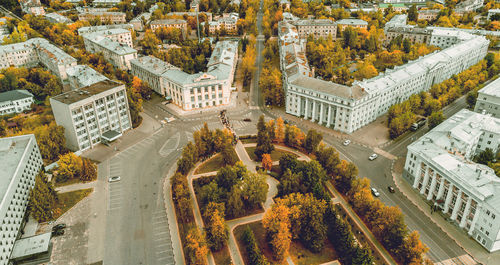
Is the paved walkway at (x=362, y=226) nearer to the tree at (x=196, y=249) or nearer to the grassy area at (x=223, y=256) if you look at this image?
the grassy area at (x=223, y=256)

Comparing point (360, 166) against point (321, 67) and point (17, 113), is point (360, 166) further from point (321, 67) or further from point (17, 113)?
point (17, 113)

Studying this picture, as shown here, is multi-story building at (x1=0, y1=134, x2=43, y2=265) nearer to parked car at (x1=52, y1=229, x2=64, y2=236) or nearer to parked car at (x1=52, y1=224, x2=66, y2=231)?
parked car at (x1=52, y1=224, x2=66, y2=231)

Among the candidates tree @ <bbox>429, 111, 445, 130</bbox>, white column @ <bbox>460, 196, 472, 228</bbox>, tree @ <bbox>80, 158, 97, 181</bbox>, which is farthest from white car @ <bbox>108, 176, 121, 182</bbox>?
tree @ <bbox>429, 111, 445, 130</bbox>

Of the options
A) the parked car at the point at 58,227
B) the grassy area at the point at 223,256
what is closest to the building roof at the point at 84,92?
the parked car at the point at 58,227

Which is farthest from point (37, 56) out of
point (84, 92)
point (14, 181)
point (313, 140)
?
point (313, 140)

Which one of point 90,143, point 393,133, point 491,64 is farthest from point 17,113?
point 491,64

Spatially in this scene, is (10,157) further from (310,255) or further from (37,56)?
(37,56)
